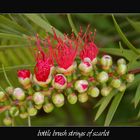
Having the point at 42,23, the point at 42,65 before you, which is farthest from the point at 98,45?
the point at 42,65

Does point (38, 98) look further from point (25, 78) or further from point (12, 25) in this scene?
point (12, 25)

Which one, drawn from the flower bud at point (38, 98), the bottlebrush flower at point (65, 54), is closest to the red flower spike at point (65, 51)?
the bottlebrush flower at point (65, 54)

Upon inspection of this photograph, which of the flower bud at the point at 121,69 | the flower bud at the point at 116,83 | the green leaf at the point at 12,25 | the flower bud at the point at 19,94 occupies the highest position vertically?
the green leaf at the point at 12,25

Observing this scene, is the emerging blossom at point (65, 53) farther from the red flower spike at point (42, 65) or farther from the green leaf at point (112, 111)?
the green leaf at point (112, 111)

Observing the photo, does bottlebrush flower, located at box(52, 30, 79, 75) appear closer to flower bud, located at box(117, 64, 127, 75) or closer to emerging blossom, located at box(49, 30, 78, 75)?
emerging blossom, located at box(49, 30, 78, 75)

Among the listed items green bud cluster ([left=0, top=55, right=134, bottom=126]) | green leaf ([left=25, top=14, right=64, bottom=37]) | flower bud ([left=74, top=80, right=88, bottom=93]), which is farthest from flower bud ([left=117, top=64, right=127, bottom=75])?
green leaf ([left=25, top=14, right=64, bottom=37])

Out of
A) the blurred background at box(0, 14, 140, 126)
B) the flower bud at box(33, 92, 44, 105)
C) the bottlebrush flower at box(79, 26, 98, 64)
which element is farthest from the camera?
the blurred background at box(0, 14, 140, 126)

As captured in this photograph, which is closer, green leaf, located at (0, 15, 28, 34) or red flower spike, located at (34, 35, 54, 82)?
red flower spike, located at (34, 35, 54, 82)
